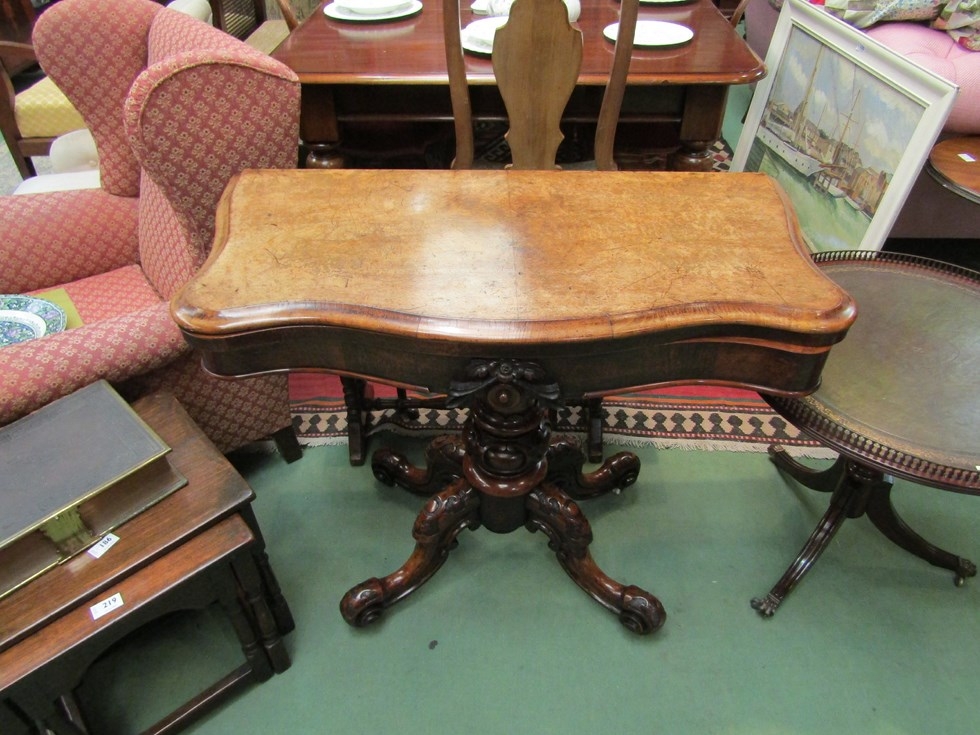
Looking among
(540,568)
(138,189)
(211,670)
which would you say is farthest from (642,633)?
(138,189)

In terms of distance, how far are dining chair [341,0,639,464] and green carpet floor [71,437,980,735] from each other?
0.87 meters

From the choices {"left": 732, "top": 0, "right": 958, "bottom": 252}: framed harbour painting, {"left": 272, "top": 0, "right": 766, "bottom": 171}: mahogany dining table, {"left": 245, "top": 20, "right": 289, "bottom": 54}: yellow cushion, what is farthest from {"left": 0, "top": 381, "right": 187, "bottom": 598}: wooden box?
{"left": 245, "top": 20, "right": 289, "bottom": 54}: yellow cushion

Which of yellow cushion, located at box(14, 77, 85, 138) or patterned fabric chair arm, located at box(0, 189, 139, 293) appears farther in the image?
yellow cushion, located at box(14, 77, 85, 138)

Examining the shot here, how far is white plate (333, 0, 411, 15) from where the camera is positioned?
74.0 inches

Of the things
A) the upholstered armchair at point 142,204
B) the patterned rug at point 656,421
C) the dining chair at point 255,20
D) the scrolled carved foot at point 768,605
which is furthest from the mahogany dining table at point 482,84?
the scrolled carved foot at point 768,605

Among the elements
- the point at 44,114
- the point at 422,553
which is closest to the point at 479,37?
the point at 422,553

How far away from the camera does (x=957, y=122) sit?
1843 millimetres

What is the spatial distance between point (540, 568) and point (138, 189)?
4.82ft

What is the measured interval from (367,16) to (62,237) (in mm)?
1060

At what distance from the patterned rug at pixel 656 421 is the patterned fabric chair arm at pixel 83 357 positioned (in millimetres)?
622

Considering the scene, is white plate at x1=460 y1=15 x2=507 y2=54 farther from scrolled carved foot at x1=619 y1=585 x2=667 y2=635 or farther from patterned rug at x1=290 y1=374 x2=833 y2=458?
scrolled carved foot at x1=619 y1=585 x2=667 y2=635

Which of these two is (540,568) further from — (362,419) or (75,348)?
(75,348)

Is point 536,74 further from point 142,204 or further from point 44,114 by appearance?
point 44,114

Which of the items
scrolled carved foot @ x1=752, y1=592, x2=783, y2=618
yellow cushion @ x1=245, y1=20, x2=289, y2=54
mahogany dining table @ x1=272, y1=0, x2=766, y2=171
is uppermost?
mahogany dining table @ x1=272, y1=0, x2=766, y2=171
